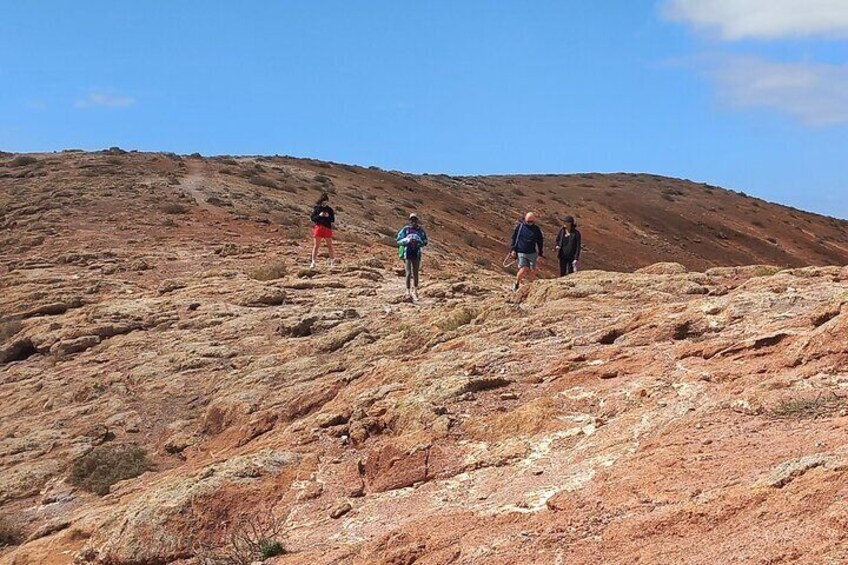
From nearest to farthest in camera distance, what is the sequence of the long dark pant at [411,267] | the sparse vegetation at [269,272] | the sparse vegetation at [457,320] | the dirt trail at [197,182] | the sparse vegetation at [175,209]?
1. the sparse vegetation at [457,320]
2. the long dark pant at [411,267]
3. the sparse vegetation at [269,272]
4. the sparse vegetation at [175,209]
5. the dirt trail at [197,182]

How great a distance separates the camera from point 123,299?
51.9 feet

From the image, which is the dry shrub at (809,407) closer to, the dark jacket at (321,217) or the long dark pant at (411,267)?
the long dark pant at (411,267)

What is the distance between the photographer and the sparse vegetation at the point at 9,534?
8438 millimetres

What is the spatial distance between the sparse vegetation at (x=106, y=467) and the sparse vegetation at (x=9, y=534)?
0.92 metres

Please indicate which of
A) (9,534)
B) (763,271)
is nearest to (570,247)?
(763,271)

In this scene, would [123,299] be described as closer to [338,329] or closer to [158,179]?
[338,329]

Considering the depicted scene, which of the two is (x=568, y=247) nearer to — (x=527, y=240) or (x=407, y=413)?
(x=527, y=240)

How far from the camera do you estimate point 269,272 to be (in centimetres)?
1669

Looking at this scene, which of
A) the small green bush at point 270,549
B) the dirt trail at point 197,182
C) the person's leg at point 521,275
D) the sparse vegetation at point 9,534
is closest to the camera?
the small green bush at point 270,549

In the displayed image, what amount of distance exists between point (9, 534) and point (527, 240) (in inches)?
320

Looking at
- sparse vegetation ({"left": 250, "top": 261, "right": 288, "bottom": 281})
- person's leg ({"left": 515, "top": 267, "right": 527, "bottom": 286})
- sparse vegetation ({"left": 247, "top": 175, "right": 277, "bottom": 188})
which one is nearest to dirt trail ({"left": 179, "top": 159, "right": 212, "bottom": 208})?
sparse vegetation ({"left": 247, "top": 175, "right": 277, "bottom": 188})

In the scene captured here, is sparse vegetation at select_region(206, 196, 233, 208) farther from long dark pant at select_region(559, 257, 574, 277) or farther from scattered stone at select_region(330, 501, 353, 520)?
scattered stone at select_region(330, 501, 353, 520)

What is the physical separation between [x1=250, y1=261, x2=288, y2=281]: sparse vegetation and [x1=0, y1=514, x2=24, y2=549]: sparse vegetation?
8.44 metres

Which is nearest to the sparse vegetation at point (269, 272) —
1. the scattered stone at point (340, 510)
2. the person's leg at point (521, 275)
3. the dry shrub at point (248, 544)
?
the person's leg at point (521, 275)
